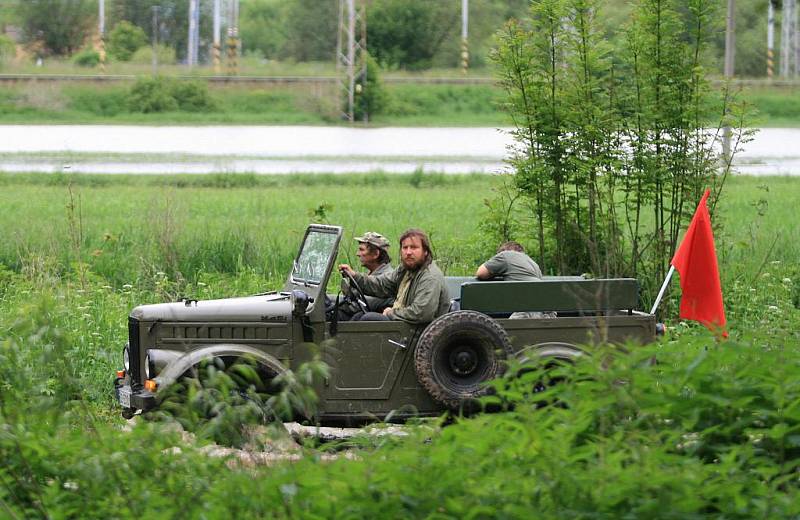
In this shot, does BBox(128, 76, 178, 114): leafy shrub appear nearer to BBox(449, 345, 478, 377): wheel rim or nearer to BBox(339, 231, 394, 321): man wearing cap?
BBox(339, 231, 394, 321): man wearing cap

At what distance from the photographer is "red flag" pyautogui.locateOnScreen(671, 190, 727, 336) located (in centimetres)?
1043

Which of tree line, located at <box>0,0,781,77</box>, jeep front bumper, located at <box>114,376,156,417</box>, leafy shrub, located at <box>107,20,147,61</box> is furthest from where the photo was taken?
tree line, located at <box>0,0,781,77</box>

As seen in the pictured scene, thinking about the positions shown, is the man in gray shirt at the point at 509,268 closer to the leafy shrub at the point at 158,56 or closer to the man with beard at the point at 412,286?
the man with beard at the point at 412,286

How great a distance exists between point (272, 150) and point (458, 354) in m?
23.9

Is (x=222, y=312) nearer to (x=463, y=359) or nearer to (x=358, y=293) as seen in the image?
(x=358, y=293)

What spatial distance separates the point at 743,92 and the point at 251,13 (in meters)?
68.1

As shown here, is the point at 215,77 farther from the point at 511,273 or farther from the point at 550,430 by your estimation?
the point at 550,430

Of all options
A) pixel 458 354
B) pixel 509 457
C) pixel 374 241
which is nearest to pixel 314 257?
pixel 374 241

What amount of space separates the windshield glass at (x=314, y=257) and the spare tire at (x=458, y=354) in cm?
91

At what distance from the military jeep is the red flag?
1588mm

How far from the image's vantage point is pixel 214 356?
27.8 feet

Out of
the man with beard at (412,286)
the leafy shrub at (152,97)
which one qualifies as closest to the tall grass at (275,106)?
the leafy shrub at (152,97)

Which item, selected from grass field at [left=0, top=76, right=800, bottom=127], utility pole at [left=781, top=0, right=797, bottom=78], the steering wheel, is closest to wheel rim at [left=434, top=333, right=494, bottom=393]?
the steering wheel

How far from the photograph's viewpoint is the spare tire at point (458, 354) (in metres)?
8.59
